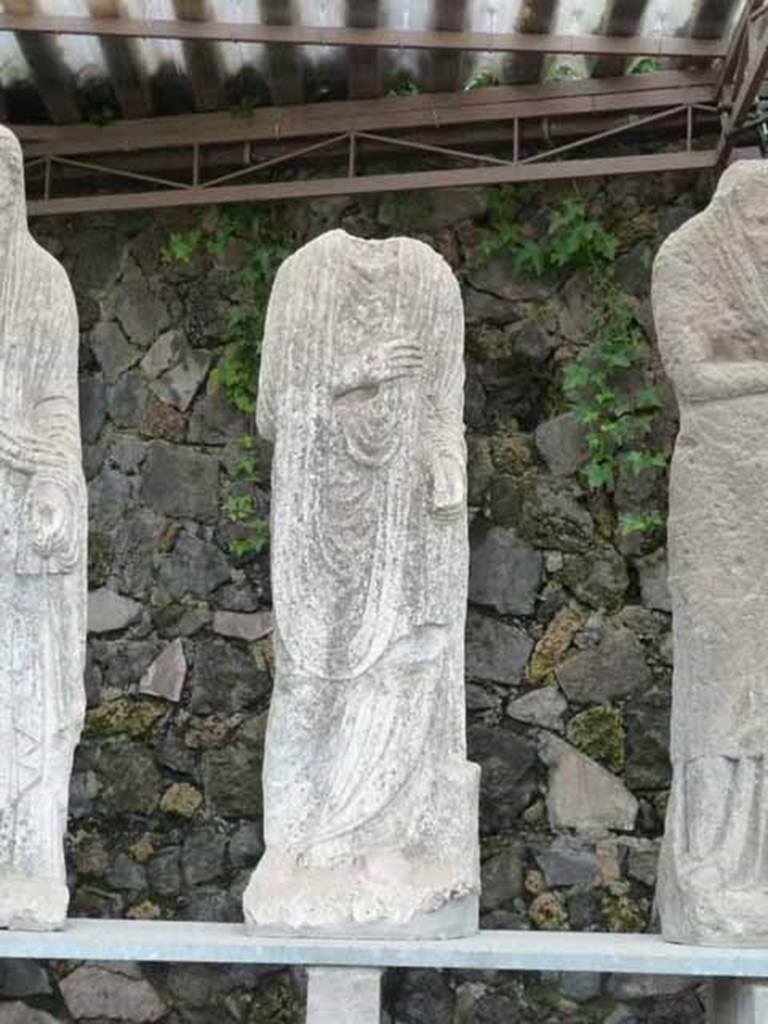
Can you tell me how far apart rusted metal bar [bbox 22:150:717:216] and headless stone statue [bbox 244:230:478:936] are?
1.76 metres

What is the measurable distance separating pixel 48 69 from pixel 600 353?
2591 millimetres

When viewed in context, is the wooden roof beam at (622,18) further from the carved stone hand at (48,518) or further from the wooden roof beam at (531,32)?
the carved stone hand at (48,518)

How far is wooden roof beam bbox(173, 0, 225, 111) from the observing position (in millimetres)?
7000

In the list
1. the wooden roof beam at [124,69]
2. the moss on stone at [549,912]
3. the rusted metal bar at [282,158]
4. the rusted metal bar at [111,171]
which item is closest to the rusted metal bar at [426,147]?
the rusted metal bar at [282,158]

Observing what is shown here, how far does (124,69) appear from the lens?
7.47 m

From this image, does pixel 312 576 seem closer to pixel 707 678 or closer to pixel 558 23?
pixel 707 678

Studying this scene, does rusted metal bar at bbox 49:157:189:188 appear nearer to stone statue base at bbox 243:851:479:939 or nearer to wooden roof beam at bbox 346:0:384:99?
wooden roof beam at bbox 346:0:384:99

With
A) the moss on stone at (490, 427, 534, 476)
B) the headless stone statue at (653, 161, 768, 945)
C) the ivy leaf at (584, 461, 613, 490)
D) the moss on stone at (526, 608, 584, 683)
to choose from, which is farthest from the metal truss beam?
the moss on stone at (526, 608, 584, 683)

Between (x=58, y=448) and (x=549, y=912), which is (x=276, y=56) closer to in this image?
(x=58, y=448)

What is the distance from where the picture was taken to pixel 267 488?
304 inches

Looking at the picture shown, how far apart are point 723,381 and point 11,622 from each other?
7.56ft

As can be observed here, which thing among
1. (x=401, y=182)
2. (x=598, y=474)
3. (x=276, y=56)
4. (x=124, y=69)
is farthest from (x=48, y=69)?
(x=598, y=474)

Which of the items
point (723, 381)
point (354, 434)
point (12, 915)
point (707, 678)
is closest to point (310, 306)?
point (354, 434)

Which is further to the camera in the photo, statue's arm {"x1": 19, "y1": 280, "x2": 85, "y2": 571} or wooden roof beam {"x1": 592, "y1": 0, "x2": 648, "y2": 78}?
wooden roof beam {"x1": 592, "y1": 0, "x2": 648, "y2": 78}
